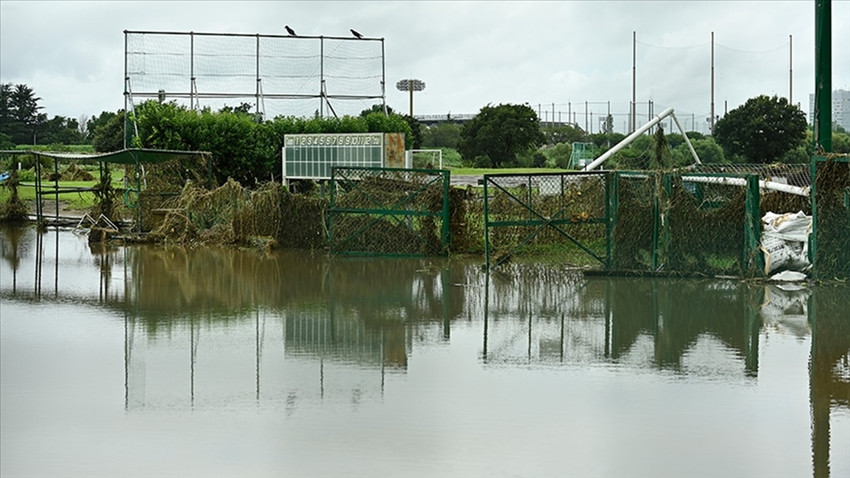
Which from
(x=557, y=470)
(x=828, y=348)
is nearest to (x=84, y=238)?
(x=828, y=348)

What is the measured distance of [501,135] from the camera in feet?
252

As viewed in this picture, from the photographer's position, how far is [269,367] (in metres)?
11.6

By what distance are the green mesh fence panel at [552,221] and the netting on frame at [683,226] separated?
49 centimetres

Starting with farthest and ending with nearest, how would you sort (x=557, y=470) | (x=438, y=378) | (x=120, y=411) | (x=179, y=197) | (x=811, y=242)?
(x=179, y=197) → (x=811, y=242) → (x=438, y=378) → (x=120, y=411) → (x=557, y=470)

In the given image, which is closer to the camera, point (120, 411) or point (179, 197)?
point (120, 411)

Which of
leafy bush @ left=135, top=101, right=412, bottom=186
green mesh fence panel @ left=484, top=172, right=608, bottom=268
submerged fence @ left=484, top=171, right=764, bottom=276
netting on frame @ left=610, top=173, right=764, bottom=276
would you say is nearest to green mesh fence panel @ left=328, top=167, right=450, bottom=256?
green mesh fence panel @ left=484, top=172, right=608, bottom=268

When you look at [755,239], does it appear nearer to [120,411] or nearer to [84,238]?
[120,411]

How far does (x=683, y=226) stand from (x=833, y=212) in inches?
105

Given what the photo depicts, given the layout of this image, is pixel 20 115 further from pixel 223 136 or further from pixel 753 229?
pixel 753 229

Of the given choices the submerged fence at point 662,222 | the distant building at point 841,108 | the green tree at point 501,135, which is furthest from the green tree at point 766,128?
the submerged fence at point 662,222

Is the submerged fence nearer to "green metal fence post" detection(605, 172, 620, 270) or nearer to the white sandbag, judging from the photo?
"green metal fence post" detection(605, 172, 620, 270)

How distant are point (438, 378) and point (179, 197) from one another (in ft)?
62.3

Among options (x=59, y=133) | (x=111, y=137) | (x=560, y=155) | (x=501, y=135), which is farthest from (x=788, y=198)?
(x=59, y=133)

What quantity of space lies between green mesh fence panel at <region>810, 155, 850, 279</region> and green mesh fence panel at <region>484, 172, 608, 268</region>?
3.84m
